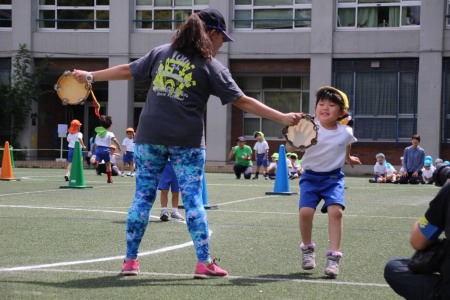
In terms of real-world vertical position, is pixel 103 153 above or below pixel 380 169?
above

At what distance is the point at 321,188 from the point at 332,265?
83 cm

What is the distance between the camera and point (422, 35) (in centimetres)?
3803

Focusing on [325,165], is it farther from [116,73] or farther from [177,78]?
[116,73]

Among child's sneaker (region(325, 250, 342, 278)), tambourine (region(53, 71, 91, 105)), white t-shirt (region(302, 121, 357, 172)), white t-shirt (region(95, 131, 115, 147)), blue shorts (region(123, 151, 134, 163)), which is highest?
tambourine (region(53, 71, 91, 105))

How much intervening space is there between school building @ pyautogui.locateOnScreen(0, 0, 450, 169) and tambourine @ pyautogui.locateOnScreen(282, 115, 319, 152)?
103ft

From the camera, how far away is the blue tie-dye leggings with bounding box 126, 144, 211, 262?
707 centimetres

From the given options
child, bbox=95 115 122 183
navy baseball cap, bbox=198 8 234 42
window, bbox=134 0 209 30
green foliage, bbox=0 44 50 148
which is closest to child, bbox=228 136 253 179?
child, bbox=95 115 122 183

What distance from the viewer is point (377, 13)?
3938 centimetres

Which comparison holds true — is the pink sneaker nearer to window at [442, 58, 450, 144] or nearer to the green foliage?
Answer: window at [442, 58, 450, 144]

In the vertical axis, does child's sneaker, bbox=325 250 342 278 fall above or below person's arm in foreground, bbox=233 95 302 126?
below

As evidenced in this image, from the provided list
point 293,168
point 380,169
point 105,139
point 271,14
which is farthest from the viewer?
point 271,14

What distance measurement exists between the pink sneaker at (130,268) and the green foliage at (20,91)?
119 ft

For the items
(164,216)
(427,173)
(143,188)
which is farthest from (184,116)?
(427,173)

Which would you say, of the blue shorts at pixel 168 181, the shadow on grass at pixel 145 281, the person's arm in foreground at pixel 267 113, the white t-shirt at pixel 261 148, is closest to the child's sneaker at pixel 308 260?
the shadow on grass at pixel 145 281
